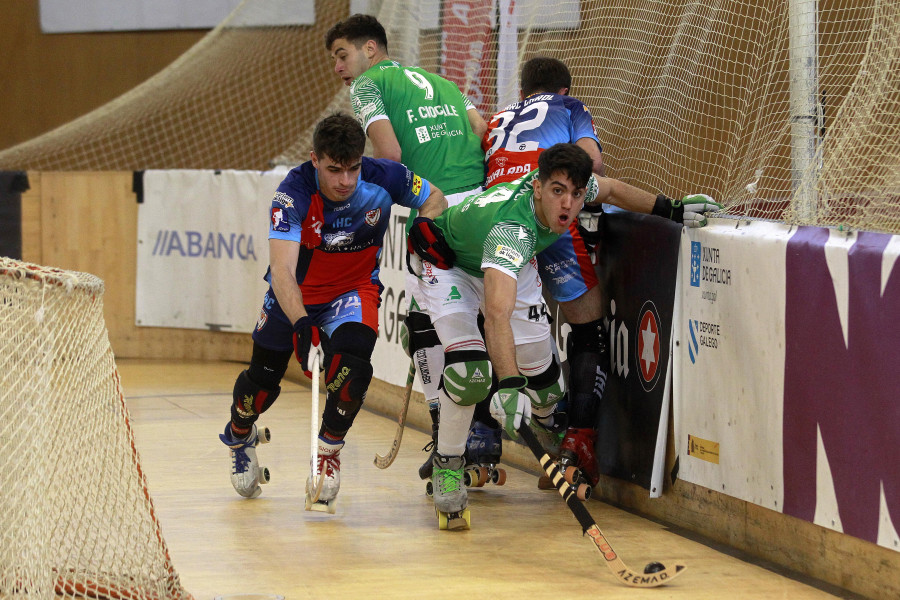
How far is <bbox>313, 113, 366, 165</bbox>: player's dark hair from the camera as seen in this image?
14.7 ft

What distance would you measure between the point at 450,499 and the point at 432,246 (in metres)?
1.06

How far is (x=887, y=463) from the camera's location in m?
3.54

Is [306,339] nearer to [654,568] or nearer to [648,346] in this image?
[648,346]

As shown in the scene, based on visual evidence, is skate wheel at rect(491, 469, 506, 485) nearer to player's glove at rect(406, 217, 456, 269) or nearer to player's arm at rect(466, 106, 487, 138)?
player's glove at rect(406, 217, 456, 269)

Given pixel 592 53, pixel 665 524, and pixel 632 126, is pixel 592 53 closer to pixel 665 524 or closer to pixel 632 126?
pixel 632 126

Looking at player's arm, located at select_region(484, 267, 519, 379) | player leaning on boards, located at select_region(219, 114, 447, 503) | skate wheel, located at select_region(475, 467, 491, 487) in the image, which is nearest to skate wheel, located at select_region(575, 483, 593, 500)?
skate wheel, located at select_region(475, 467, 491, 487)

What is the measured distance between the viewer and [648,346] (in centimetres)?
486

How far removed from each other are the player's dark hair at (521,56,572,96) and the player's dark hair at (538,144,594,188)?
1.23 m

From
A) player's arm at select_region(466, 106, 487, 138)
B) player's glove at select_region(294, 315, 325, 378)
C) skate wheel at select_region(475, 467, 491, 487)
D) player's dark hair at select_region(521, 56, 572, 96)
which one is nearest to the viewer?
player's glove at select_region(294, 315, 325, 378)

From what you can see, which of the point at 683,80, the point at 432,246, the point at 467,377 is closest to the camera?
the point at 467,377

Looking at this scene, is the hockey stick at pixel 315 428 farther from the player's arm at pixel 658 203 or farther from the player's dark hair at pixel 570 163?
the player's arm at pixel 658 203

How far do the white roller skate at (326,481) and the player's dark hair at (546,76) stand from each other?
193 centimetres

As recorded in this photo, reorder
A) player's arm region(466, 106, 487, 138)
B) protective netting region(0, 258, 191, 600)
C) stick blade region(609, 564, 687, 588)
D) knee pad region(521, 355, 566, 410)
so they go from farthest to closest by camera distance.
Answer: player's arm region(466, 106, 487, 138) < knee pad region(521, 355, 566, 410) < stick blade region(609, 564, 687, 588) < protective netting region(0, 258, 191, 600)

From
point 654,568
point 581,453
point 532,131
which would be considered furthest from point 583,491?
point 532,131
